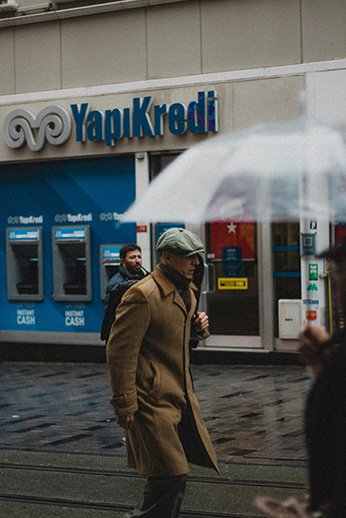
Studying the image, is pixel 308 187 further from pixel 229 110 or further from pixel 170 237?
pixel 229 110

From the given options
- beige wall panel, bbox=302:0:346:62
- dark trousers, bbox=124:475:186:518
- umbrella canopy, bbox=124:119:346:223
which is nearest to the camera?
dark trousers, bbox=124:475:186:518

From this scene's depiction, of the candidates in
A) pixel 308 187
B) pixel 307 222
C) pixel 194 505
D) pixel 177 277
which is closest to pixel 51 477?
pixel 194 505

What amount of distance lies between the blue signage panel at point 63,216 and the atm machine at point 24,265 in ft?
0.10

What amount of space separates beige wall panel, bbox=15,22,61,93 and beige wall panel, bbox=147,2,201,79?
1.63m

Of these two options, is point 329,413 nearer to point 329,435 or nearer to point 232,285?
point 329,435

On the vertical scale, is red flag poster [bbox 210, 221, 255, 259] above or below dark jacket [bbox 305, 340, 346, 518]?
above

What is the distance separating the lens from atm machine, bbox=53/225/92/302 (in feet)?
52.5

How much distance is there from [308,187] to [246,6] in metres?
9.65

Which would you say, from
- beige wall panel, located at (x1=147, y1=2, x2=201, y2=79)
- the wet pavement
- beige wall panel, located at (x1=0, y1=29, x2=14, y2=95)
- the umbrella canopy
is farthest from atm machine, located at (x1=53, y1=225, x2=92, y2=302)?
the umbrella canopy

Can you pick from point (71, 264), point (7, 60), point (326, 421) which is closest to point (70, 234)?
point (71, 264)

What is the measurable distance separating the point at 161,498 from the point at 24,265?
11.6 metres

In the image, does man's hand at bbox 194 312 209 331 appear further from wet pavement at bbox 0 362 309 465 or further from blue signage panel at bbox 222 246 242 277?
blue signage panel at bbox 222 246 242 277

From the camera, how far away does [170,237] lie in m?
5.62

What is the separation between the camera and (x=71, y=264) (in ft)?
53.5
